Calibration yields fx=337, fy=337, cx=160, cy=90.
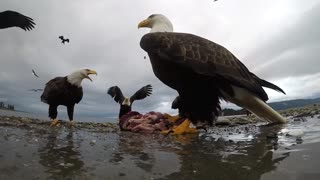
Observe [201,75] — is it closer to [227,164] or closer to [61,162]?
[227,164]

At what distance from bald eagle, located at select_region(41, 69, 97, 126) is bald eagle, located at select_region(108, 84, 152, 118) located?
170cm

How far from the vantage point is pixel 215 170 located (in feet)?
8.06

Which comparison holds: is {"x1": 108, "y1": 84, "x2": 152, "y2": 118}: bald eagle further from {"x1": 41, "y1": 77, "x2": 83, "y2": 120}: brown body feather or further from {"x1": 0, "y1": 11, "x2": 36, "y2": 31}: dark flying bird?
{"x1": 0, "y1": 11, "x2": 36, "y2": 31}: dark flying bird

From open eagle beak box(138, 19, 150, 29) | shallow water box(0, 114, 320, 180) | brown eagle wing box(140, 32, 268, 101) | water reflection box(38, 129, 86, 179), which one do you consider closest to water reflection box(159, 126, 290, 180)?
shallow water box(0, 114, 320, 180)

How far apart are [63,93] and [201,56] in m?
6.44

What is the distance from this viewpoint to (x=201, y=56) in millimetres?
5473

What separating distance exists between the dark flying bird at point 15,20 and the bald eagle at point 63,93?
2.42 meters

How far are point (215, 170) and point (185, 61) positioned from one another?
Result: 3.11 metres

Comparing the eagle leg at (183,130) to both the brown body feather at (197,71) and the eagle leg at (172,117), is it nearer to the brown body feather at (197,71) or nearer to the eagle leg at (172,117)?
the brown body feather at (197,71)

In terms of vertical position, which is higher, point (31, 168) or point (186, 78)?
point (186, 78)

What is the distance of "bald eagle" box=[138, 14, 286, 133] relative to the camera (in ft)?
17.8

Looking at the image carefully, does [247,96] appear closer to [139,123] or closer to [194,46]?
[194,46]

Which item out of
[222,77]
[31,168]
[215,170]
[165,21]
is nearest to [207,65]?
[222,77]

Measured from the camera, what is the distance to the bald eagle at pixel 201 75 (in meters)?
5.43
